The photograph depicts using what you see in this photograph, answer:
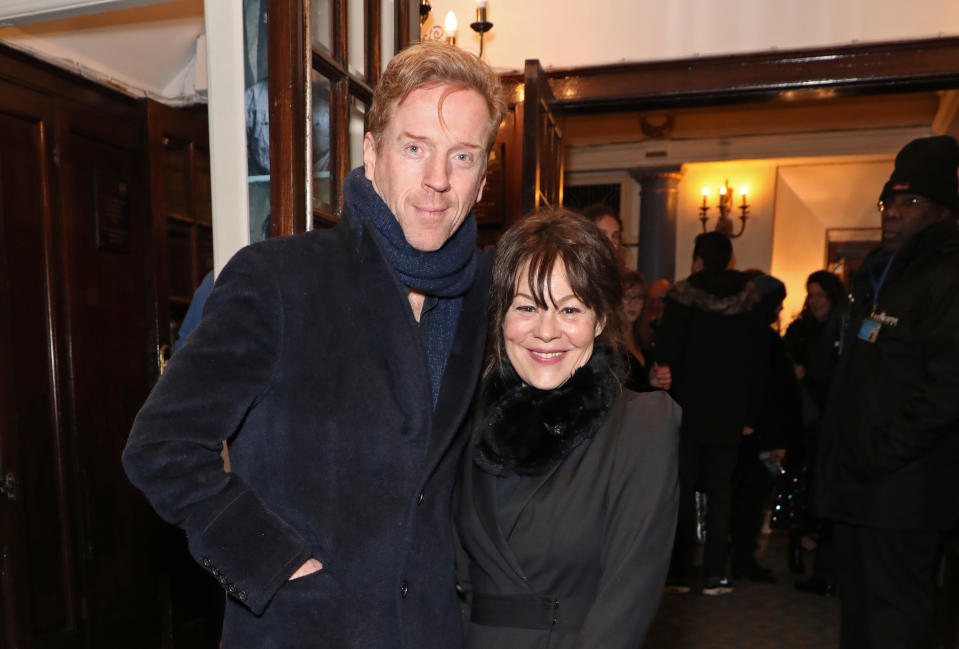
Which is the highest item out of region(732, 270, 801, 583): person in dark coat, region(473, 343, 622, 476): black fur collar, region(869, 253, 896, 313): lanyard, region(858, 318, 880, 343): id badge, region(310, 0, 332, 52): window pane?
region(310, 0, 332, 52): window pane

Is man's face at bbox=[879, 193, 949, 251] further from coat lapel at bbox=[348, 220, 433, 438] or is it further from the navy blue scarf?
coat lapel at bbox=[348, 220, 433, 438]

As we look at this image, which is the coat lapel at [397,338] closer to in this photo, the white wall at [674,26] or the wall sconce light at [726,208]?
the white wall at [674,26]

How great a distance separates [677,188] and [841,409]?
6.10 m

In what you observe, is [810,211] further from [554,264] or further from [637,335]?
[554,264]

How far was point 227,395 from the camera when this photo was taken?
1.06 meters

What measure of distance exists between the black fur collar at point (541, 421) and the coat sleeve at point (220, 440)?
1.60ft

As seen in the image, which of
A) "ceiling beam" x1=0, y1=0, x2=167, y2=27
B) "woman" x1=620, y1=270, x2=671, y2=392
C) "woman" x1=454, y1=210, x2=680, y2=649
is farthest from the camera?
"woman" x1=620, y1=270, x2=671, y2=392

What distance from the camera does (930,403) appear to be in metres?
2.28

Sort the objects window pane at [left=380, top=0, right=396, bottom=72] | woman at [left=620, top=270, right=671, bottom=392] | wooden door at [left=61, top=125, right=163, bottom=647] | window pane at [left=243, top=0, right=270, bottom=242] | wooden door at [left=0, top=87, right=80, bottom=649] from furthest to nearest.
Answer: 1. woman at [left=620, top=270, right=671, bottom=392]
2. wooden door at [left=61, top=125, right=163, bottom=647]
3. wooden door at [left=0, top=87, right=80, bottom=649]
4. window pane at [left=380, top=0, right=396, bottom=72]
5. window pane at [left=243, top=0, right=270, bottom=242]

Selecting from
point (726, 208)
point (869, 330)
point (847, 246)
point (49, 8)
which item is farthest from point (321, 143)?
→ point (847, 246)

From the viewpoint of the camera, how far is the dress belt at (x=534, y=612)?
138 centimetres

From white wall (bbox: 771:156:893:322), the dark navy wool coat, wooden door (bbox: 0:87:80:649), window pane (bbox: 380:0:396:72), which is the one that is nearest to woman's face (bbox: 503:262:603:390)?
the dark navy wool coat

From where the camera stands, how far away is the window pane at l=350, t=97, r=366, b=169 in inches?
81.4

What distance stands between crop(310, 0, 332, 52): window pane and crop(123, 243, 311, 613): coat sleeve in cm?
97
